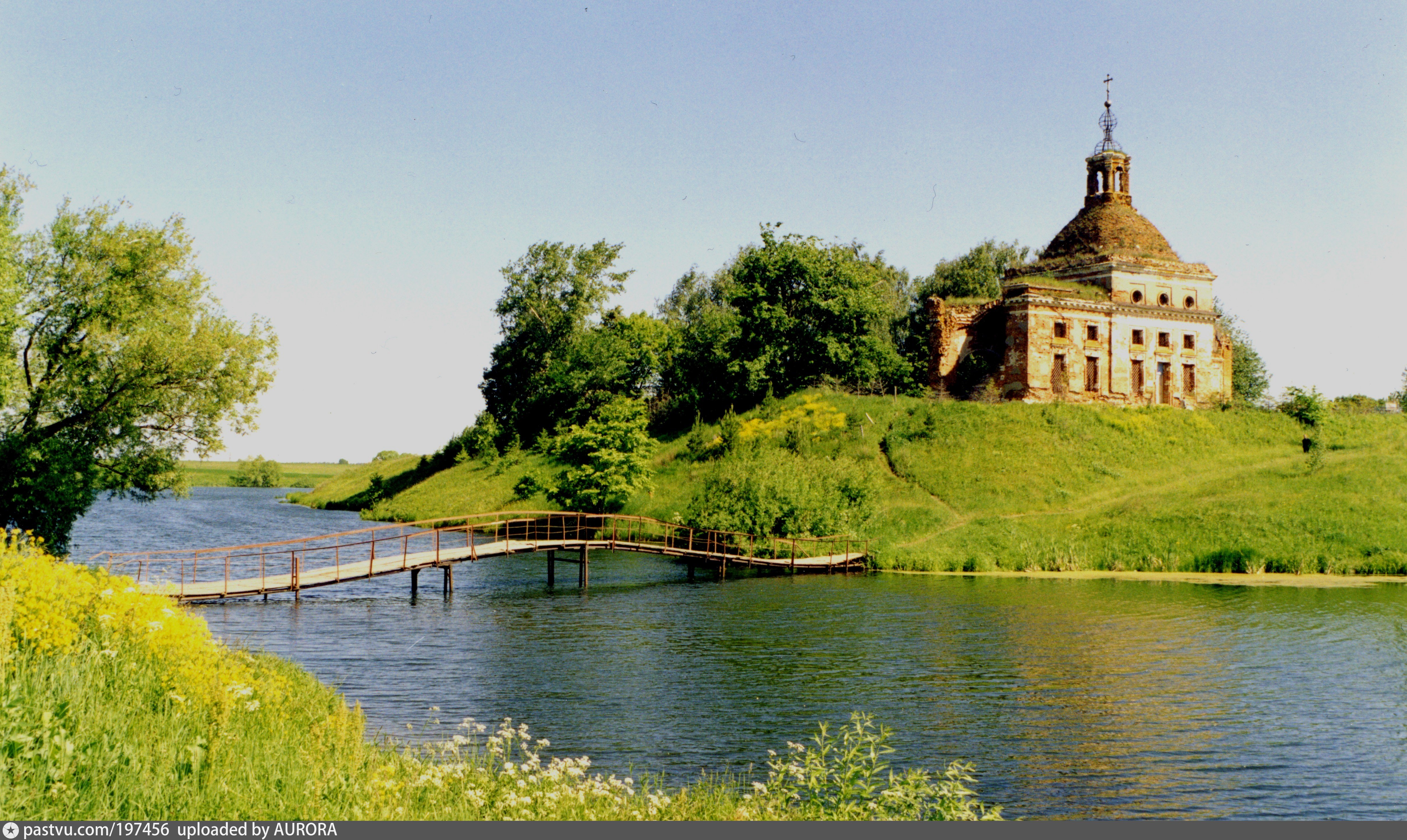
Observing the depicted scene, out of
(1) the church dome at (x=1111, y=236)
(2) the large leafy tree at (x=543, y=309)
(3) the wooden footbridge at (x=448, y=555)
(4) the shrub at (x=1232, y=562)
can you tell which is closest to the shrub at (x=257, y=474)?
(2) the large leafy tree at (x=543, y=309)

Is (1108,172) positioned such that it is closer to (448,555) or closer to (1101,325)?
(1101,325)

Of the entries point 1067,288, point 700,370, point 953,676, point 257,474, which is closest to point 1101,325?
point 1067,288

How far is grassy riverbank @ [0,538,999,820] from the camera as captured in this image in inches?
392

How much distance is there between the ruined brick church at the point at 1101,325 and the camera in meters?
64.6

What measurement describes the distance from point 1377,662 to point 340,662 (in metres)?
23.3

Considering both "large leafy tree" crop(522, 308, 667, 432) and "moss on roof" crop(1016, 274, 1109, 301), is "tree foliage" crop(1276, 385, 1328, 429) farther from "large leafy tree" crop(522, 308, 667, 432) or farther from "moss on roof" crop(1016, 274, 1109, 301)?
"large leafy tree" crop(522, 308, 667, 432)

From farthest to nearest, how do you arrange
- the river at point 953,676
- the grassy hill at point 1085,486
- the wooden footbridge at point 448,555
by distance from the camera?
the grassy hill at point 1085,486 < the wooden footbridge at point 448,555 < the river at point 953,676

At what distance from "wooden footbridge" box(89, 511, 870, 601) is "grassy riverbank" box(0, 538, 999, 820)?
1433 cm

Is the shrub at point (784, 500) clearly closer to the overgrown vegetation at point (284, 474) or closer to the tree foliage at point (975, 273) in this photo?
the tree foliage at point (975, 273)

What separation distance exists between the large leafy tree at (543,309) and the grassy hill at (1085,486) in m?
7.11

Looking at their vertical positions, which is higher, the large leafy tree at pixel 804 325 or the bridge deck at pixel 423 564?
the large leafy tree at pixel 804 325

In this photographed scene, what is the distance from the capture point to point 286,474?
17475cm

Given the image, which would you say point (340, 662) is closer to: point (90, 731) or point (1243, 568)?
point (90, 731)

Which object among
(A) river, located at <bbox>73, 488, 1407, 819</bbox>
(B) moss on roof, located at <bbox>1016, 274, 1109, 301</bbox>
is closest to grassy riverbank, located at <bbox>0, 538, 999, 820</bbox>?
(A) river, located at <bbox>73, 488, 1407, 819</bbox>
